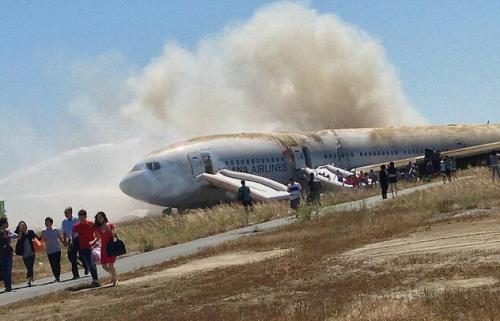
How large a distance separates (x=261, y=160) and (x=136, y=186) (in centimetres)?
728

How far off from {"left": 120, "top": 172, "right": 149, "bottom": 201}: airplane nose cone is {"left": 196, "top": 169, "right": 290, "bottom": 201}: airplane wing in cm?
270

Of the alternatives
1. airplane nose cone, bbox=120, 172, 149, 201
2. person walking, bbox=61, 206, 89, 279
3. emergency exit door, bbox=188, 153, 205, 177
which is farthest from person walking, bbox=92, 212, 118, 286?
emergency exit door, bbox=188, 153, 205, 177

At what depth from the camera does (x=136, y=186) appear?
45656 millimetres

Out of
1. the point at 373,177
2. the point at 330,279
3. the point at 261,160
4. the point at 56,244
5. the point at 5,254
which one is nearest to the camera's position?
the point at 330,279

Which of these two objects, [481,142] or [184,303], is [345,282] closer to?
[184,303]

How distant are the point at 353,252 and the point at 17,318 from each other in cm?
646

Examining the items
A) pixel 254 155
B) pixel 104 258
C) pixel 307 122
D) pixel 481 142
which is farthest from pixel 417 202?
pixel 307 122

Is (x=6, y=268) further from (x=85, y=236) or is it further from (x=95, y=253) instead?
(x=85, y=236)

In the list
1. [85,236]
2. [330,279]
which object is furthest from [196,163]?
[330,279]

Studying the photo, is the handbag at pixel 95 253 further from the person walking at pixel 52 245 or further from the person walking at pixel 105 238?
the person walking at pixel 52 245

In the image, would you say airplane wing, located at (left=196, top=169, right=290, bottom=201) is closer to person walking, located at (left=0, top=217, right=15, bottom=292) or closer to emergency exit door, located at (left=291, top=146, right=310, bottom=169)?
emergency exit door, located at (left=291, top=146, right=310, bottom=169)

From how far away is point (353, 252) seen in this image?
18016 mm

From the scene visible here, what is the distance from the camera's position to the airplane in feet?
149

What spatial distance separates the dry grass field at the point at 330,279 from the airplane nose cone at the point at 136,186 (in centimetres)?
2133
